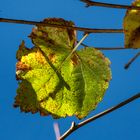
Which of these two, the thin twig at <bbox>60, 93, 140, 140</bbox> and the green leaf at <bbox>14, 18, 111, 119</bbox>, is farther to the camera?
the green leaf at <bbox>14, 18, 111, 119</bbox>

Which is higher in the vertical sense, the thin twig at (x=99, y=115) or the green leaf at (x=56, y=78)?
the green leaf at (x=56, y=78)

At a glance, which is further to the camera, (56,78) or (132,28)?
(56,78)

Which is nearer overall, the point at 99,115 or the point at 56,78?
the point at 99,115

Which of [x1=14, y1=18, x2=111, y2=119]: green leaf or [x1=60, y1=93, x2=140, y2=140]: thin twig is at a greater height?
[x1=14, y1=18, x2=111, y2=119]: green leaf

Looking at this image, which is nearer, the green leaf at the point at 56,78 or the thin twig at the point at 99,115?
the thin twig at the point at 99,115

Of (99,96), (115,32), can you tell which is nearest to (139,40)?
(115,32)
